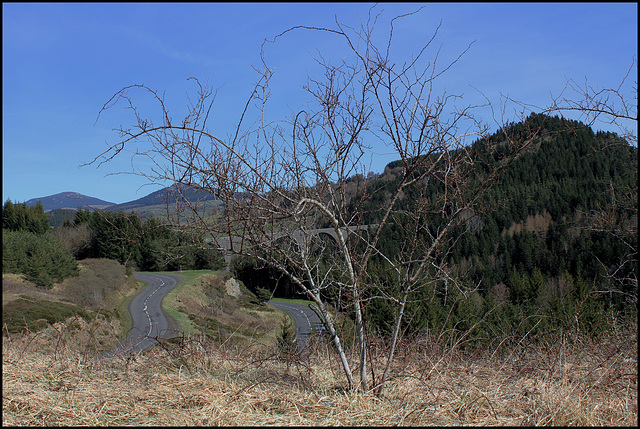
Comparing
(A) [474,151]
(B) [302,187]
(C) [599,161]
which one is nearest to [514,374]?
(A) [474,151]

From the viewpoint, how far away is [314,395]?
3.08 meters

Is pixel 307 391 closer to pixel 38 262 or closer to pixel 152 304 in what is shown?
pixel 152 304

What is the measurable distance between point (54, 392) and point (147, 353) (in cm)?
127

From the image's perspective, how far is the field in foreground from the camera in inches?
106

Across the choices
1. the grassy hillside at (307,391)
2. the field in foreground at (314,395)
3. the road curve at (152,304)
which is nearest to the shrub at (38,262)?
the road curve at (152,304)

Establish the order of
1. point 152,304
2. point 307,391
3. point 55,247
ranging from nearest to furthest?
point 307,391 → point 152,304 → point 55,247

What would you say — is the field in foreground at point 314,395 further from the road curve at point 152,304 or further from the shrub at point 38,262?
the shrub at point 38,262

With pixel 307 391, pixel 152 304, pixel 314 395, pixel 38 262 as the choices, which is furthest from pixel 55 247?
pixel 314 395

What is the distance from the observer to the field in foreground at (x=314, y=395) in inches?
106

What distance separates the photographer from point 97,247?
150 ft

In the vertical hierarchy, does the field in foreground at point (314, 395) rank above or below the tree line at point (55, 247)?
below

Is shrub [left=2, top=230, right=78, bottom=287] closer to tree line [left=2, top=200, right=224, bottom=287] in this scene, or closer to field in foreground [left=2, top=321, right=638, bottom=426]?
tree line [left=2, top=200, right=224, bottom=287]

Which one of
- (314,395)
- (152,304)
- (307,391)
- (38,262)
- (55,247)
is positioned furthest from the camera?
(55,247)

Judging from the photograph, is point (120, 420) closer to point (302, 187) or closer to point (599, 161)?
point (302, 187)
